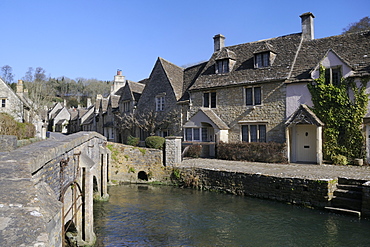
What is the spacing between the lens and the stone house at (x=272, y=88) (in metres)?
17.9

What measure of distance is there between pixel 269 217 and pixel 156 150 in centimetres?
928

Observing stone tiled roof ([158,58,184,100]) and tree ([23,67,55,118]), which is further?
tree ([23,67,55,118])

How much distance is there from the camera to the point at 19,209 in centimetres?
276

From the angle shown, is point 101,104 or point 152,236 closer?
point 152,236

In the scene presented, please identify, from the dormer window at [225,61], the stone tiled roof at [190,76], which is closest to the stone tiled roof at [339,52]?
the dormer window at [225,61]

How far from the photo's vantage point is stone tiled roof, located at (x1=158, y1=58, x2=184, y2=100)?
25.7m

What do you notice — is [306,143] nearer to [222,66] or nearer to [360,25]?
[222,66]

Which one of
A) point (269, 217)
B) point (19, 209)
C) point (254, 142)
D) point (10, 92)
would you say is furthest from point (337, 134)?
point (10, 92)

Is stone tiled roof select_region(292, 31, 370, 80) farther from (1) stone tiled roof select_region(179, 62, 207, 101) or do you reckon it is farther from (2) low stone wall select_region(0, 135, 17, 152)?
(2) low stone wall select_region(0, 135, 17, 152)

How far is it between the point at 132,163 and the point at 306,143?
11790 mm

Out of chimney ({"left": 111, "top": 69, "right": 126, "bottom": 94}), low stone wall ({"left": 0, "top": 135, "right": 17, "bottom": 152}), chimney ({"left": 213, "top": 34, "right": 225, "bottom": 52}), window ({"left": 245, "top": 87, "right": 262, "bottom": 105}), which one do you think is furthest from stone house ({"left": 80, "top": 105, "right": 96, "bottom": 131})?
low stone wall ({"left": 0, "top": 135, "right": 17, "bottom": 152})

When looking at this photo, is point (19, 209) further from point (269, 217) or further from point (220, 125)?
point (220, 125)

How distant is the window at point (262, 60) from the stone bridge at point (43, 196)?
15488 mm

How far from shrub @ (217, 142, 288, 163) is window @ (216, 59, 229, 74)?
6.31m
